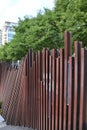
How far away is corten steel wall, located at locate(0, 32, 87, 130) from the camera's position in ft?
17.3

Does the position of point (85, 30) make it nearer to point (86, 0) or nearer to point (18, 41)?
point (86, 0)

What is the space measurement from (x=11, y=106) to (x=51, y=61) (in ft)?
11.4

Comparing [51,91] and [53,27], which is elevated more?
[53,27]

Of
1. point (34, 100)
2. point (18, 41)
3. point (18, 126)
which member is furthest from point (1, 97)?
point (18, 41)

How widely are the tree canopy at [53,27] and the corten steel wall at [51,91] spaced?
478 inches

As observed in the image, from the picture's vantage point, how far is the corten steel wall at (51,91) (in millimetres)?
5285

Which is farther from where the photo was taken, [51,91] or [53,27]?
[53,27]

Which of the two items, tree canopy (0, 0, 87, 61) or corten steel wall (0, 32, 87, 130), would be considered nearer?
corten steel wall (0, 32, 87, 130)

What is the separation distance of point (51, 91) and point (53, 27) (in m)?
20.1

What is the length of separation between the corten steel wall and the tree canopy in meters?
12.1

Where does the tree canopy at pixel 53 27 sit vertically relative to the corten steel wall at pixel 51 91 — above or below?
above

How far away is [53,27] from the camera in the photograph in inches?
1033

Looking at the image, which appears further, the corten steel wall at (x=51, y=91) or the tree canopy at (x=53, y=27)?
the tree canopy at (x=53, y=27)

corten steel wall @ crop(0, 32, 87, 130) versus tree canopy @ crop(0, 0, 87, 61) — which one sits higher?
tree canopy @ crop(0, 0, 87, 61)
